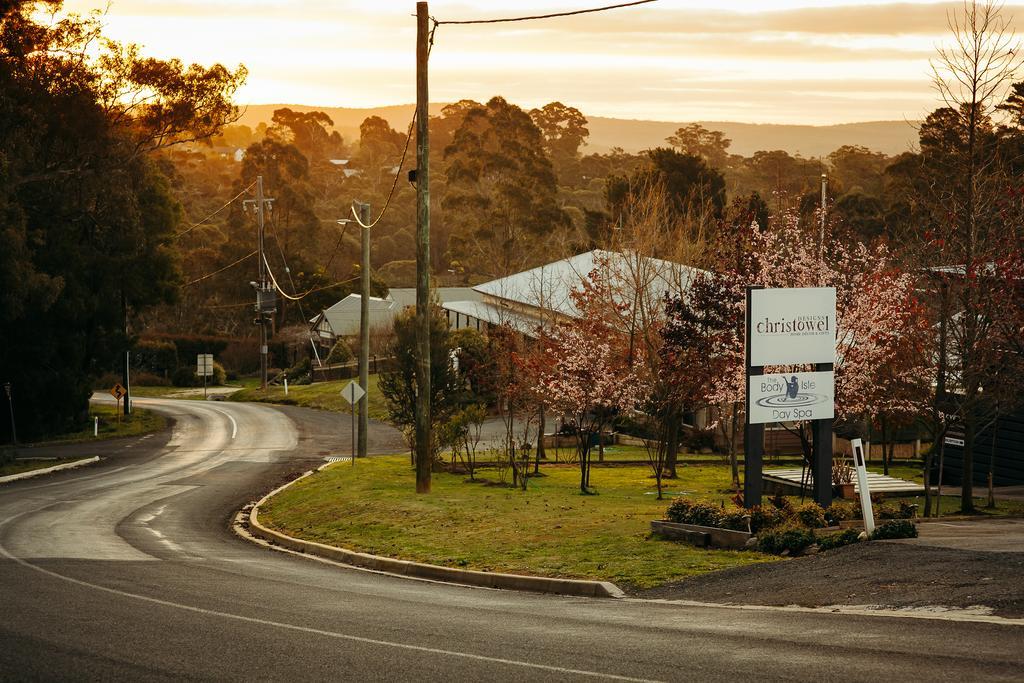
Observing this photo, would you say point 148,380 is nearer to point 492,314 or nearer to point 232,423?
point 232,423

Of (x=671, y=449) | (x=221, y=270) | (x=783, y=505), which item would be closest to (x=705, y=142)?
(x=221, y=270)

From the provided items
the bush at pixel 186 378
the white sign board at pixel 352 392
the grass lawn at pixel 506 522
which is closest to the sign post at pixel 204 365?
the bush at pixel 186 378

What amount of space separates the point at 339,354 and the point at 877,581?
68432 mm

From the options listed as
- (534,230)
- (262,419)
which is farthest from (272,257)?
(262,419)

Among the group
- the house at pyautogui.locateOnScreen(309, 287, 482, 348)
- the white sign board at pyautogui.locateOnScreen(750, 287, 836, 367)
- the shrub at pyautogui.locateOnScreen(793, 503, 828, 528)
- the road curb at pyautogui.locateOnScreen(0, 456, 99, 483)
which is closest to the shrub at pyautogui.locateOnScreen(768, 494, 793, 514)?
the shrub at pyautogui.locateOnScreen(793, 503, 828, 528)

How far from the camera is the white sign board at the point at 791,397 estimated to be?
18.7 metres

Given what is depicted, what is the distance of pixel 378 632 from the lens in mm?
11703

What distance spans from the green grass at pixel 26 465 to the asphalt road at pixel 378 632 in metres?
17.9

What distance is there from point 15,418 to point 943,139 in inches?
2199

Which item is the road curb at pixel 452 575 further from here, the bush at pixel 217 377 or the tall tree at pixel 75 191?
the bush at pixel 217 377

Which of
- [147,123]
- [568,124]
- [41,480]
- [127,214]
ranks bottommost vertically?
[41,480]

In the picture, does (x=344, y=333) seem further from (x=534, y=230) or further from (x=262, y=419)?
(x=262, y=419)

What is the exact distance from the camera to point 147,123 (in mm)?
49062

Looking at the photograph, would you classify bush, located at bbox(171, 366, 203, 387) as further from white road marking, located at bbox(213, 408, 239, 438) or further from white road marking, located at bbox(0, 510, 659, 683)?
white road marking, located at bbox(0, 510, 659, 683)
